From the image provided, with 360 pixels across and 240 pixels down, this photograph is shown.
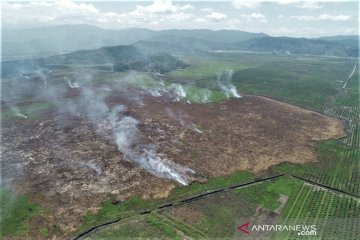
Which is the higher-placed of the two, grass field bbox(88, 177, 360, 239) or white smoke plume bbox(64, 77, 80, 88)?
white smoke plume bbox(64, 77, 80, 88)

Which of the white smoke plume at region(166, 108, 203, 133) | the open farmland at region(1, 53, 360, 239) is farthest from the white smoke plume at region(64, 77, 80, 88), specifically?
Answer: the white smoke plume at region(166, 108, 203, 133)

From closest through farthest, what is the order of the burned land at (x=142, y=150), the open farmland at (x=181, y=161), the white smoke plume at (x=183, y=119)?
the open farmland at (x=181, y=161), the burned land at (x=142, y=150), the white smoke plume at (x=183, y=119)

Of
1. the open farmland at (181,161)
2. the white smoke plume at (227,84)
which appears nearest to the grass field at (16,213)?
the open farmland at (181,161)

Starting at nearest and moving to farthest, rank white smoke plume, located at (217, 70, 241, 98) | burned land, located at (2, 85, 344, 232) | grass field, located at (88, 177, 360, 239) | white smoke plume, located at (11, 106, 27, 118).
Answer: grass field, located at (88, 177, 360, 239)
burned land, located at (2, 85, 344, 232)
white smoke plume, located at (11, 106, 27, 118)
white smoke plume, located at (217, 70, 241, 98)

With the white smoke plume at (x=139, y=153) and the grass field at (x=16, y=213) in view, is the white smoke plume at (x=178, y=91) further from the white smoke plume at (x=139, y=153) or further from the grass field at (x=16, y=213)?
the grass field at (x=16, y=213)

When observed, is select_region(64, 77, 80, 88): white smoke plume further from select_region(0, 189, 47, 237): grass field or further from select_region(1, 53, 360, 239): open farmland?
select_region(0, 189, 47, 237): grass field

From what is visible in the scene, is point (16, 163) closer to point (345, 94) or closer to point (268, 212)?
point (268, 212)

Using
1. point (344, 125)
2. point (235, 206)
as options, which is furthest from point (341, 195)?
point (344, 125)
